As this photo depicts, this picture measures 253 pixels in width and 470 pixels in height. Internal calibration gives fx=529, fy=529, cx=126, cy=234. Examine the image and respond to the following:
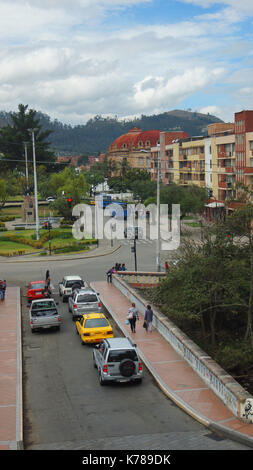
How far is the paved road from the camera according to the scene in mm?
12555

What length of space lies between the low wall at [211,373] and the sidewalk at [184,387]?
17 cm

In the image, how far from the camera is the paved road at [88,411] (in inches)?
494

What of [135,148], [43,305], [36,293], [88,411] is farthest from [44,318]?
[135,148]

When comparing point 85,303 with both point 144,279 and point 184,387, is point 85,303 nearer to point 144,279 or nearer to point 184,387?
point 144,279

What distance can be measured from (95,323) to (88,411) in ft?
24.5

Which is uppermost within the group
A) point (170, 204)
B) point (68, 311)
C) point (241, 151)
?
point (241, 151)

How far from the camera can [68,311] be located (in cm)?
2933

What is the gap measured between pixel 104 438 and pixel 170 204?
59963 mm

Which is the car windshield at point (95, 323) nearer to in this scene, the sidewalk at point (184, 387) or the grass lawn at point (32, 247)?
the sidewalk at point (184, 387)

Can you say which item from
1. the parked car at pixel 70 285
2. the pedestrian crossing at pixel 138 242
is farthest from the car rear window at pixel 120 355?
the pedestrian crossing at pixel 138 242

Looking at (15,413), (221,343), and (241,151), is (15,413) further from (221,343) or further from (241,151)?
(241,151)

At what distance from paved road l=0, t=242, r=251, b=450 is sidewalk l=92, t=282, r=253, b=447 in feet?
0.82

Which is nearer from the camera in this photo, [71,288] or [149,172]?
[71,288]
